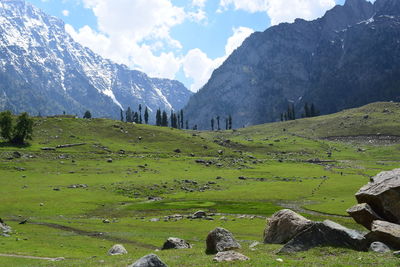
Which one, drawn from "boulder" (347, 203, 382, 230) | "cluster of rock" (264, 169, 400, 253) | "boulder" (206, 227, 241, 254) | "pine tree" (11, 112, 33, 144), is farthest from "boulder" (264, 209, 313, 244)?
"pine tree" (11, 112, 33, 144)

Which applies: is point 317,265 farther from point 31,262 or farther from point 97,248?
point 97,248

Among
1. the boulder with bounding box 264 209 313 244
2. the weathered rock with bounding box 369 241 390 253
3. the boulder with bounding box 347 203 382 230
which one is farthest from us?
the boulder with bounding box 347 203 382 230

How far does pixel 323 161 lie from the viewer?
19050 cm

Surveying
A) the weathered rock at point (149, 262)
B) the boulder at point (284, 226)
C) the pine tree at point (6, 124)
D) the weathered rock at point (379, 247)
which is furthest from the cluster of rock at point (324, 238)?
the pine tree at point (6, 124)

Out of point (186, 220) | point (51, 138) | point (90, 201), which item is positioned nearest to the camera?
point (186, 220)

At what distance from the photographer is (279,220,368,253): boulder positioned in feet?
104

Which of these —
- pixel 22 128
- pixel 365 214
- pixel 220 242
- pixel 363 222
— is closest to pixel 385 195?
pixel 365 214

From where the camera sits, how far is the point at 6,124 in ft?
539

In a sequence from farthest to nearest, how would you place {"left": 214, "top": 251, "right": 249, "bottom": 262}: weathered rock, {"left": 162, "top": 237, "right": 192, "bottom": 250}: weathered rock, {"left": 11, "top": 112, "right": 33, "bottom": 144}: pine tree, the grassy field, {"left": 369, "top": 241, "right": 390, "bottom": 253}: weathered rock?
{"left": 11, "top": 112, "right": 33, "bottom": 144}: pine tree
{"left": 162, "top": 237, "right": 192, "bottom": 250}: weathered rock
the grassy field
{"left": 369, "top": 241, "right": 390, "bottom": 253}: weathered rock
{"left": 214, "top": 251, "right": 249, "bottom": 262}: weathered rock

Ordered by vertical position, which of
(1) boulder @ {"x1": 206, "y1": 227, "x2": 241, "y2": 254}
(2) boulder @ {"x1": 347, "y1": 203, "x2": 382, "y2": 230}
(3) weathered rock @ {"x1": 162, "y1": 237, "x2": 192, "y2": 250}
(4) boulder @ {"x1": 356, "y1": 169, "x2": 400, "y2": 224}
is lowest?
(3) weathered rock @ {"x1": 162, "y1": 237, "x2": 192, "y2": 250}

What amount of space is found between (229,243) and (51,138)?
16493 cm

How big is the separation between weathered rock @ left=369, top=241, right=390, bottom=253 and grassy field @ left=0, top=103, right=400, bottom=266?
1649 millimetres

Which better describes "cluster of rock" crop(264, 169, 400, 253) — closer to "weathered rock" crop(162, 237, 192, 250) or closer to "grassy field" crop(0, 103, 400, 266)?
"grassy field" crop(0, 103, 400, 266)

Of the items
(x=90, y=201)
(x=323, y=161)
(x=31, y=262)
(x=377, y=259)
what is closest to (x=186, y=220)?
(x=90, y=201)
